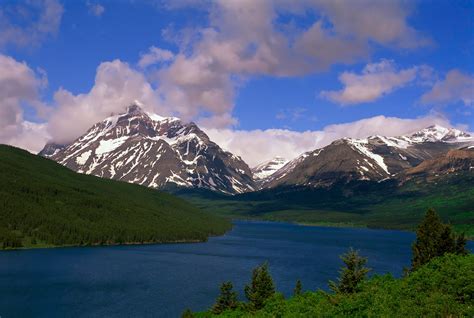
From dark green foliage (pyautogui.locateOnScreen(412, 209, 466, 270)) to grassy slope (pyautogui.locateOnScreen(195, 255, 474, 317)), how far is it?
31184 millimetres

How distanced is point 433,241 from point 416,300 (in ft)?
176

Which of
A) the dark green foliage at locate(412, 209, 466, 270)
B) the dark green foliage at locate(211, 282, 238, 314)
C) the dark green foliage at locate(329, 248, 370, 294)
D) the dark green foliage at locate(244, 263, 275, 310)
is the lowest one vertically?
the dark green foliage at locate(211, 282, 238, 314)

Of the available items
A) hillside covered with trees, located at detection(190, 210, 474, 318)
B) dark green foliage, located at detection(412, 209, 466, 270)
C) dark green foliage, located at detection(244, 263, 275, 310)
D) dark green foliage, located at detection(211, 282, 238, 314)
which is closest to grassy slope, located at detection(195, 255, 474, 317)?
hillside covered with trees, located at detection(190, 210, 474, 318)

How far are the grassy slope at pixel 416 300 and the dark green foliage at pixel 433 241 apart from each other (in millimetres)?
31184

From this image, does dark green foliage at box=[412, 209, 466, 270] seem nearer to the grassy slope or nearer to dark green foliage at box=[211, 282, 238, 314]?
the grassy slope

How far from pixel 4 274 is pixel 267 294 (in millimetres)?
135282

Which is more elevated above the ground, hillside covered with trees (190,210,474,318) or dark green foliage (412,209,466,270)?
dark green foliage (412,209,466,270)

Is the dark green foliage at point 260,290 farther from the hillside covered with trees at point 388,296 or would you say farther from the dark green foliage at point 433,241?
the dark green foliage at point 433,241

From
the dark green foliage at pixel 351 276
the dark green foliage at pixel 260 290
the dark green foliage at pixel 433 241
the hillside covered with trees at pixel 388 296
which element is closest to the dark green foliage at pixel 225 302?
the hillside covered with trees at pixel 388 296

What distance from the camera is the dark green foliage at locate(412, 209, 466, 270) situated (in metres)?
111

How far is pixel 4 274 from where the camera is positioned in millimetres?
193000

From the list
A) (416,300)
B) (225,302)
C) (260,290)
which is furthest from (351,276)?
(225,302)

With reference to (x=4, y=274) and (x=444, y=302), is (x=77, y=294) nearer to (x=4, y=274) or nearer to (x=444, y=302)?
(x=4, y=274)

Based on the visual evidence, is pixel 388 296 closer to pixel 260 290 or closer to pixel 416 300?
pixel 416 300
